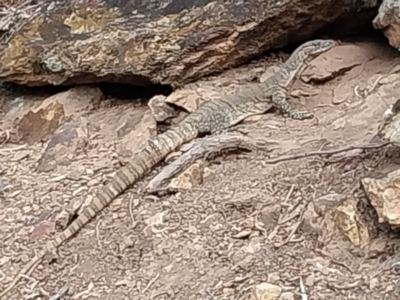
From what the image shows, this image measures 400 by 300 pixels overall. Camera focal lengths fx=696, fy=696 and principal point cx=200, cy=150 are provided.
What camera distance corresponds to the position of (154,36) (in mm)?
6586

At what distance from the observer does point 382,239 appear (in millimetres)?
3785

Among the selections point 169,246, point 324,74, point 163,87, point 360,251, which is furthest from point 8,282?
point 324,74

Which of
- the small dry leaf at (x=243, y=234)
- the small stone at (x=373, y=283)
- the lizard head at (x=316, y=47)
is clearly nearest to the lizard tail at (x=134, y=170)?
the small dry leaf at (x=243, y=234)

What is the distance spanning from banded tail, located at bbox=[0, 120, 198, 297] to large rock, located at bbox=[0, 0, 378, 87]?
945 mm

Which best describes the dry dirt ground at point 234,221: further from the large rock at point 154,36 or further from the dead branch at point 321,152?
the large rock at point 154,36

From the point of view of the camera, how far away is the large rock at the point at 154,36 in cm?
654

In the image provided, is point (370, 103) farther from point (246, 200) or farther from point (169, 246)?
point (169, 246)

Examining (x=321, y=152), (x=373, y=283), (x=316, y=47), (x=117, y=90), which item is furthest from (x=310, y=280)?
(x=117, y=90)

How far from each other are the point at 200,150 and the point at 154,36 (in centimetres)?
174

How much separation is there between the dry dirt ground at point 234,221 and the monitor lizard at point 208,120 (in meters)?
0.08

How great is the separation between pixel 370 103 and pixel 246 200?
1630mm

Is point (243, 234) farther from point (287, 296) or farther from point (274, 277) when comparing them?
point (287, 296)

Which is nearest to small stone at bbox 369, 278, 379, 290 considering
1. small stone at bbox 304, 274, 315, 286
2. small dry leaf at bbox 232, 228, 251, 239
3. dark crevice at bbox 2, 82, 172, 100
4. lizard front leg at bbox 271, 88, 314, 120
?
small stone at bbox 304, 274, 315, 286

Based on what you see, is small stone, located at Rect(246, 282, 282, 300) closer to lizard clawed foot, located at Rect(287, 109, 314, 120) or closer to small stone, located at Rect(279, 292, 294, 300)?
small stone, located at Rect(279, 292, 294, 300)
